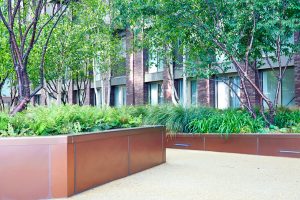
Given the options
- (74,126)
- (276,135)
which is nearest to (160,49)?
(276,135)

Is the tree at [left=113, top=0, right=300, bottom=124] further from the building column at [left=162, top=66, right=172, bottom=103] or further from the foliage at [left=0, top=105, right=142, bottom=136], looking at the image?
the building column at [left=162, top=66, right=172, bottom=103]

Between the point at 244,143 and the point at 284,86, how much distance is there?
17.7 ft

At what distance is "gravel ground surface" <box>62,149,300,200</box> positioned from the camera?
5711mm

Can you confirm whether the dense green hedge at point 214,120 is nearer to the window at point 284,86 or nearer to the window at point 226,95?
the window at point 284,86

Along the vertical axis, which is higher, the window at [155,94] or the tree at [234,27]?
the tree at [234,27]

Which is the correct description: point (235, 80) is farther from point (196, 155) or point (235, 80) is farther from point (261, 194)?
point (261, 194)

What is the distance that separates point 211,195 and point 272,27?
6.42 meters

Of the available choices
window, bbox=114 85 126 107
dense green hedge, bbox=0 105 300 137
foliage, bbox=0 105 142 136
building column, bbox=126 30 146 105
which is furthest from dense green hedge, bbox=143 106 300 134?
window, bbox=114 85 126 107

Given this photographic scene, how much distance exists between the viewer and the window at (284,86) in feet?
48.3

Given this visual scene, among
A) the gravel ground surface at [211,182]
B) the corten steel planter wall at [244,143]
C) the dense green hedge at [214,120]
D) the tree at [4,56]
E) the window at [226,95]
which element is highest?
the tree at [4,56]

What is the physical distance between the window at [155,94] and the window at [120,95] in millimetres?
2855

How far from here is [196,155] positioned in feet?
34.1

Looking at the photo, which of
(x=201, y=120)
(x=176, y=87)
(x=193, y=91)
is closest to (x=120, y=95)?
(x=176, y=87)

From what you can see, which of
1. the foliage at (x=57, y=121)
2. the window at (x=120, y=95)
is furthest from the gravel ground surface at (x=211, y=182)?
the window at (x=120, y=95)
